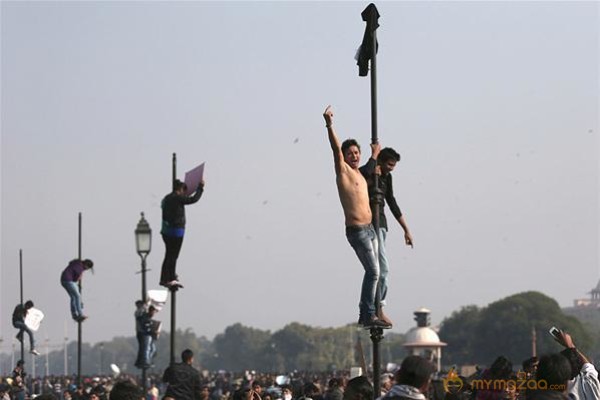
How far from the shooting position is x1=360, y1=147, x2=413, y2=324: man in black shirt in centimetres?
1186

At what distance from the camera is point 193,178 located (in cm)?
2023

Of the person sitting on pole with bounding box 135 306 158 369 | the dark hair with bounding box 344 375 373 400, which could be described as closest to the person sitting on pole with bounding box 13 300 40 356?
the person sitting on pole with bounding box 135 306 158 369

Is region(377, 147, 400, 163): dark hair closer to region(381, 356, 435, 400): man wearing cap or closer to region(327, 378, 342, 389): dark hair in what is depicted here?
region(327, 378, 342, 389): dark hair

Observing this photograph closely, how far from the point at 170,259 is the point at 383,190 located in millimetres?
7934

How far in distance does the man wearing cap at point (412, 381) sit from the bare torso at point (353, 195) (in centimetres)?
418

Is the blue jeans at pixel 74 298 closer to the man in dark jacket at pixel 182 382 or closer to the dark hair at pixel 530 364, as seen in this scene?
the man in dark jacket at pixel 182 382

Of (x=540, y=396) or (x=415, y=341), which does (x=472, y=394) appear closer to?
(x=540, y=396)

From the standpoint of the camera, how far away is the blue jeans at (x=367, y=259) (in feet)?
37.8

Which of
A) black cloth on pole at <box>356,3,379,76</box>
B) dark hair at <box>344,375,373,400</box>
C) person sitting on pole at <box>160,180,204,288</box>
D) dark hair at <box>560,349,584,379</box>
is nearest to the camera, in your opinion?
dark hair at <box>560,349,584,379</box>

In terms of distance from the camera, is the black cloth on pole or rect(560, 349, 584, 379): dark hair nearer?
rect(560, 349, 584, 379): dark hair

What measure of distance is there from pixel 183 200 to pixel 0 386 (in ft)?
17.2

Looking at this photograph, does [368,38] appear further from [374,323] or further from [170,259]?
[170,259]

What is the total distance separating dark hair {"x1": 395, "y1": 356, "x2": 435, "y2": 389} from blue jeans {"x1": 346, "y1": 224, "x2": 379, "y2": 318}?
165 inches

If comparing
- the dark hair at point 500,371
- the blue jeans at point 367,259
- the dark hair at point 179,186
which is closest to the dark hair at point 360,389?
the dark hair at point 500,371
